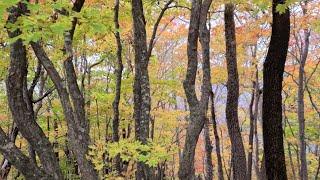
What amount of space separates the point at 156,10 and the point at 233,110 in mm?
6183

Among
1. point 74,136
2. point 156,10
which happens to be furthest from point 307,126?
point 74,136

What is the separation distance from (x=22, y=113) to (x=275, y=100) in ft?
13.4

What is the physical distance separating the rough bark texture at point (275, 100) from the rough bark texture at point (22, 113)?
3.49 m

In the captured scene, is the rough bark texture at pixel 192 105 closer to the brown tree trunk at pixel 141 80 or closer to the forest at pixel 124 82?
the forest at pixel 124 82

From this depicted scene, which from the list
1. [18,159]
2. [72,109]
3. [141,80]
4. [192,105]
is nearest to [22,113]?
[18,159]

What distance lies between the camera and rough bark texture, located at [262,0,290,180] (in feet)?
23.8

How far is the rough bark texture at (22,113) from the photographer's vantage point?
6.23 metres

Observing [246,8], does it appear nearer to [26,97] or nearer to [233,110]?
[233,110]

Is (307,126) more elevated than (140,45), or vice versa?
(140,45)

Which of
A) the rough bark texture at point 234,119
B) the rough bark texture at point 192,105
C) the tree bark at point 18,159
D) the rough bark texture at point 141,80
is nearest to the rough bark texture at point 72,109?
the tree bark at point 18,159

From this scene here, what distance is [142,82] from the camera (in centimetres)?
964

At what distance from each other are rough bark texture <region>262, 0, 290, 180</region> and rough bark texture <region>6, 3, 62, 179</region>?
3.49m

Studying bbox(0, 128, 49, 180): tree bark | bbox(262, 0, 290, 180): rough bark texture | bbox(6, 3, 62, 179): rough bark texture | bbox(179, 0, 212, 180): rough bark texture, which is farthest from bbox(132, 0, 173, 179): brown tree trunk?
bbox(0, 128, 49, 180): tree bark

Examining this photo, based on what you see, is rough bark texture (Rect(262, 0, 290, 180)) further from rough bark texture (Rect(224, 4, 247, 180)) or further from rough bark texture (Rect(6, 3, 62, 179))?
rough bark texture (Rect(224, 4, 247, 180))
